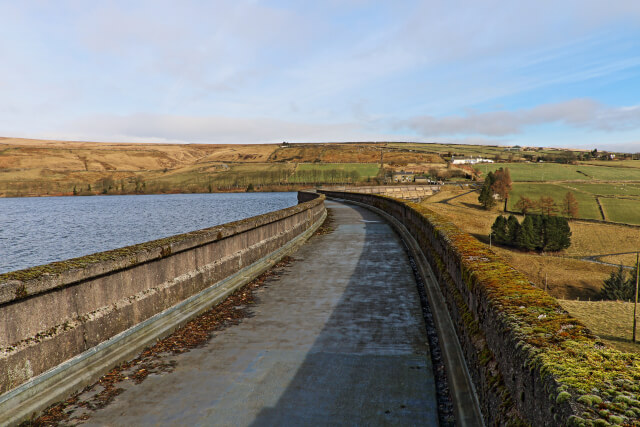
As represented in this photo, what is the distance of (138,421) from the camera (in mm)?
4059

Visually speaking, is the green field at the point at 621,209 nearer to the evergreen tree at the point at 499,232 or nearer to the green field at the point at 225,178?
the evergreen tree at the point at 499,232

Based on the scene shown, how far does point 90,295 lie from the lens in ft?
17.2

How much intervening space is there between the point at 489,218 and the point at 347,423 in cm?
11331

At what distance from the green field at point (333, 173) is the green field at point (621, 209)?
73894 mm

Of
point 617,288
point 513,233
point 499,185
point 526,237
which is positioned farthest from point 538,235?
point 499,185

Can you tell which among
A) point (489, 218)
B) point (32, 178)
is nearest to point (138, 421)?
point (489, 218)

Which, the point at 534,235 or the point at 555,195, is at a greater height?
the point at 555,195

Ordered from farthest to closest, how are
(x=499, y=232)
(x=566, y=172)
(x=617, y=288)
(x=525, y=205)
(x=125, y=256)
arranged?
(x=566, y=172)
(x=525, y=205)
(x=499, y=232)
(x=617, y=288)
(x=125, y=256)

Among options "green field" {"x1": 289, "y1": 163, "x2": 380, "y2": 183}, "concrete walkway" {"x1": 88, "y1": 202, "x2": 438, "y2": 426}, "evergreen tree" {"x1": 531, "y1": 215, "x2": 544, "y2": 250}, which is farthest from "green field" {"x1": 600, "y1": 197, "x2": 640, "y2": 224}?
"concrete walkway" {"x1": 88, "y1": 202, "x2": 438, "y2": 426}

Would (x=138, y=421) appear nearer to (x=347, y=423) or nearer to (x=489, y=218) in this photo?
(x=347, y=423)

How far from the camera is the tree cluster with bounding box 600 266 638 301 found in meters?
65.9

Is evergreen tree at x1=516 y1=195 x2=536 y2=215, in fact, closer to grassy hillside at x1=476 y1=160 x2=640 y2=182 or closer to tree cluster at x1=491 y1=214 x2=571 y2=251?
tree cluster at x1=491 y1=214 x2=571 y2=251

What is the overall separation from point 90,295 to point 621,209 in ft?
442

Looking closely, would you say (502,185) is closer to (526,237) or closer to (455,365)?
(526,237)
